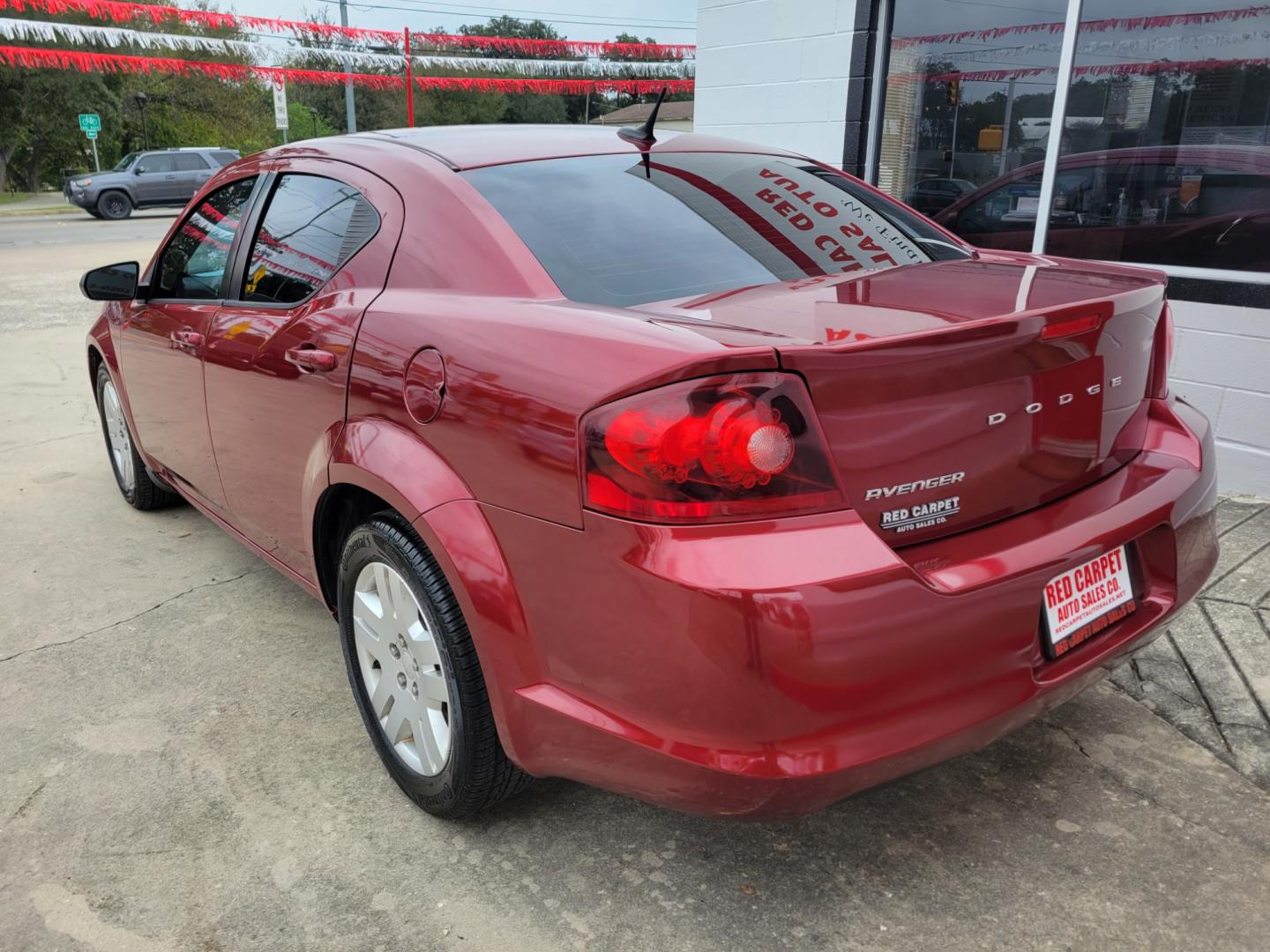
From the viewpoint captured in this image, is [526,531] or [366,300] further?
[366,300]

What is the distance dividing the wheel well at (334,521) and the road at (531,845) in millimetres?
430

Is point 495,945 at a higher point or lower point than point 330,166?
lower

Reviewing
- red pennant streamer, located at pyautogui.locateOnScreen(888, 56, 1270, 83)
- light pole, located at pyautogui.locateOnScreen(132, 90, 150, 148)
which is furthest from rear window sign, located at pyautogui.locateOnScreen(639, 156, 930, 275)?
light pole, located at pyautogui.locateOnScreen(132, 90, 150, 148)

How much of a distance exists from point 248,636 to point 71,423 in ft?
12.0

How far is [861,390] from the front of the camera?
1.73m

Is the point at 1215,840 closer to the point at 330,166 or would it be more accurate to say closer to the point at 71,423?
the point at 330,166

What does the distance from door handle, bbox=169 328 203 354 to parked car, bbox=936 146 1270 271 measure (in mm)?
4231

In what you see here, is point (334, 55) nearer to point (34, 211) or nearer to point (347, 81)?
point (347, 81)

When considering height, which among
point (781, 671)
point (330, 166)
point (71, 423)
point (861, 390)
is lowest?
point (71, 423)

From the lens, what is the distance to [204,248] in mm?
3529

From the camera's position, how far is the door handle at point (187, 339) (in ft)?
10.8

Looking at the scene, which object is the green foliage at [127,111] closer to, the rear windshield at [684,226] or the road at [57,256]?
the road at [57,256]

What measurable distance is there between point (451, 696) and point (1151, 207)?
14.5 feet

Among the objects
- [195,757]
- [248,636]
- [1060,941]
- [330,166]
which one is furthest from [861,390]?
[248,636]
